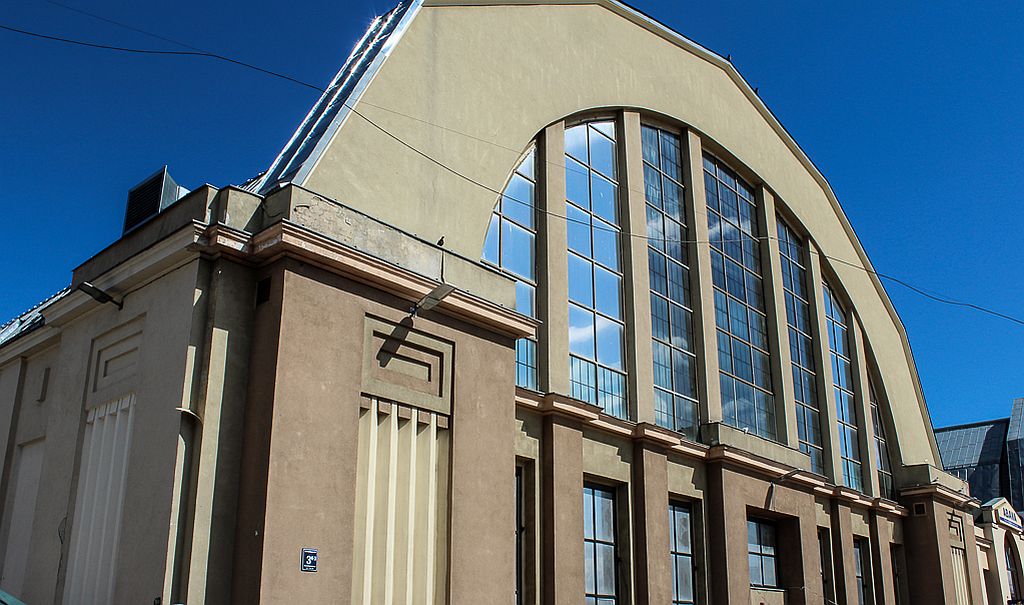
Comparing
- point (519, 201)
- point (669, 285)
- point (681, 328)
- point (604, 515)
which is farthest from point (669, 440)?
point (519, 201)

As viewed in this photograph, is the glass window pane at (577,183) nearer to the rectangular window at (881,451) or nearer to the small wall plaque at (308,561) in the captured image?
the small wall plaque at (308,561)

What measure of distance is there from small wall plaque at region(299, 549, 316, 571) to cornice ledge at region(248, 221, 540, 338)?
3.92 metres

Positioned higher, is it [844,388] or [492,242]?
[844,388]

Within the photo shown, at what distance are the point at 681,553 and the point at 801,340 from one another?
34.7 ft

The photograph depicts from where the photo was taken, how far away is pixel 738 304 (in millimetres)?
27328

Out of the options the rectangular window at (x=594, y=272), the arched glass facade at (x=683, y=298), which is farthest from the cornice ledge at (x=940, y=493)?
the rectangular window at (x=594, y=272)

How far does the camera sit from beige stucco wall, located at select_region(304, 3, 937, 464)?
55.8 ft

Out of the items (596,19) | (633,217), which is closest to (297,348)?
(633,217)

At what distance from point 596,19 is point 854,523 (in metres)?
16.1

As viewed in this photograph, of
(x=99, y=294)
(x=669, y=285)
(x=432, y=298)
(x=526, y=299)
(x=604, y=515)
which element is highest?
(x=669, y=285)

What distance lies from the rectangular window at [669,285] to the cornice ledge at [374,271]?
7579 millimetres

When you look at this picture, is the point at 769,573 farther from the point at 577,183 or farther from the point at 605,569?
the point at 577,183

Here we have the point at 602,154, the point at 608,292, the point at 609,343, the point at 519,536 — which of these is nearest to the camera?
the point at 519,536

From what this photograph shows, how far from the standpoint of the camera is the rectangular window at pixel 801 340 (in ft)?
94.1
